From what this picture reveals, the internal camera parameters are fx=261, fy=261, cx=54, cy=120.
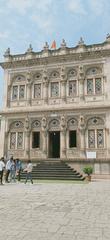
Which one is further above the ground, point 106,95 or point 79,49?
point 79,49

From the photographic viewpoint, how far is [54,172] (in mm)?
20812

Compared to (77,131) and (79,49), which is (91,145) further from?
(79,49)

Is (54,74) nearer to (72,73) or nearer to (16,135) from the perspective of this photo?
(72,73)

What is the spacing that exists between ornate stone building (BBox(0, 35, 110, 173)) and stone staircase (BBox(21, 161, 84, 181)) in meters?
1.48

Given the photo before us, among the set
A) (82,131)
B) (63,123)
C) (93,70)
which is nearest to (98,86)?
(93,70)

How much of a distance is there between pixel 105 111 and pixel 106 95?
1.55 m

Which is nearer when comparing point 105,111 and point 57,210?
point 57,210

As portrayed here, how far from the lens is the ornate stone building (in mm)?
23969

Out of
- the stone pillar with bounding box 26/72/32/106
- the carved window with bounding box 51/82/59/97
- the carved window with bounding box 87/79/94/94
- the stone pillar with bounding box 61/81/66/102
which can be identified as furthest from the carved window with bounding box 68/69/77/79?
the stone pillar with bounding box 26/72/32/106

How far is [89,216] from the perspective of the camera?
7.05m

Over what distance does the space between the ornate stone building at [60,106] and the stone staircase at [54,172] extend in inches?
58.1

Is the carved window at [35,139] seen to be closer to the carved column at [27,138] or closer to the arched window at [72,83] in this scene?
the carved column at [27,138]

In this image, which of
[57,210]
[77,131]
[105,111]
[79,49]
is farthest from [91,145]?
[57,210]

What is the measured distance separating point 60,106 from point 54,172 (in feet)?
23.3
